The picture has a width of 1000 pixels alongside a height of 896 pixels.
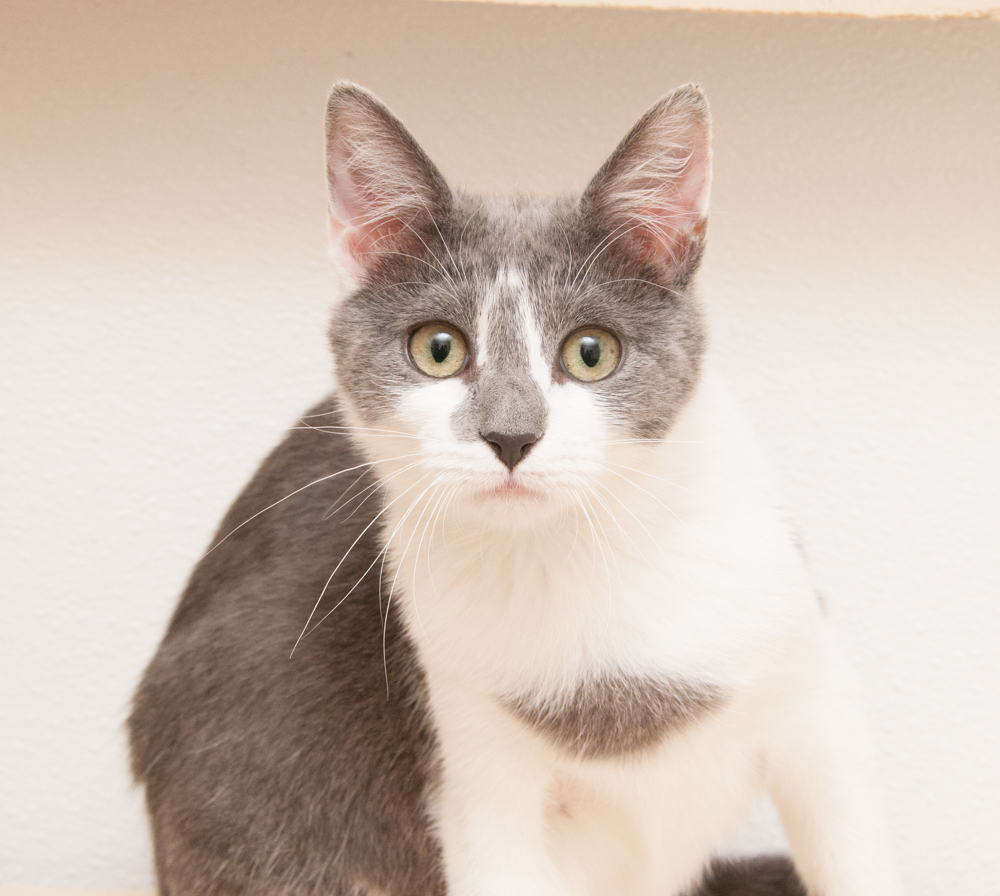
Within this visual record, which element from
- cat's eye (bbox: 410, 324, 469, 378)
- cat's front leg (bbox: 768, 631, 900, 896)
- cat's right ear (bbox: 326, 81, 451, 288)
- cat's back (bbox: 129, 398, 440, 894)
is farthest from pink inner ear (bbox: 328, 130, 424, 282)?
cat's front leg (bbox: 768, 631, 900, 896)

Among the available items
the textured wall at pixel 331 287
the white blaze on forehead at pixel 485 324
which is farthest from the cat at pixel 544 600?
the textured wall at pixel 331 287

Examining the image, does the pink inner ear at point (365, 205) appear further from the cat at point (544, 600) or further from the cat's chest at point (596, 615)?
the cat's chest at point (596, 615)

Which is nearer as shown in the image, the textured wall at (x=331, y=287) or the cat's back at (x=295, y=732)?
the cat's back at (x=295, y=732)

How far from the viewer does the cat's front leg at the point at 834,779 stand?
94 cm

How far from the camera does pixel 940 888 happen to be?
1346mm

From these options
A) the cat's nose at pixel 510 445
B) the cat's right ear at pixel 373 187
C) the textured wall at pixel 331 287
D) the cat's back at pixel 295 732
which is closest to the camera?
the cat's nose at pixel 510 445

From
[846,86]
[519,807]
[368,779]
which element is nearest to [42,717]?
[368,779]

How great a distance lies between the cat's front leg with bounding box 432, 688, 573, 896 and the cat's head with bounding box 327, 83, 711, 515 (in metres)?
0.23

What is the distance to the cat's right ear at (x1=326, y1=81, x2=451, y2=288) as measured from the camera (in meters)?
0.85

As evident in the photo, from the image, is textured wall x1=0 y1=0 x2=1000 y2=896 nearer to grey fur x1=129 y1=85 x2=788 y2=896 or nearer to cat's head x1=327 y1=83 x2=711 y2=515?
grey fur x1=129 y1=85 x2=788 y2=896

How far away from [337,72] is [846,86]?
25.7 inches

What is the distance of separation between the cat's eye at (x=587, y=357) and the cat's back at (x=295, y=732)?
0.85 feet

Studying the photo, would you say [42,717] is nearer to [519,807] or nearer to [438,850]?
[438,850]

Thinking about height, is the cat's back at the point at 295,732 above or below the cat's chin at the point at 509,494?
below
